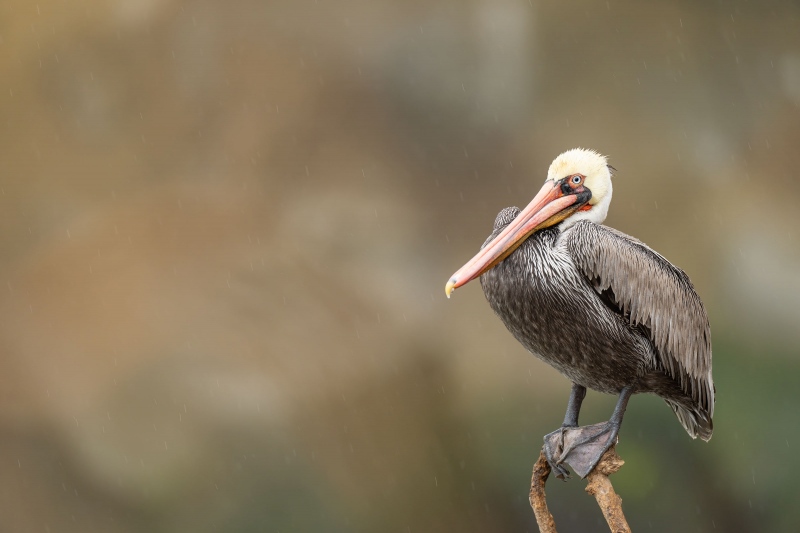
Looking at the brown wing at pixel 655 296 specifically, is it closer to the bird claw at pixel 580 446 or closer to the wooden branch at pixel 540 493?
the bird claw at pixel 580 446

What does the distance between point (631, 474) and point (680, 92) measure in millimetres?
1798

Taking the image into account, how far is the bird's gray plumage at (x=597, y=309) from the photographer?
7.54 ft

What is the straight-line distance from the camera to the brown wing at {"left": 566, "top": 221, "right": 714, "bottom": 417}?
7.66ft

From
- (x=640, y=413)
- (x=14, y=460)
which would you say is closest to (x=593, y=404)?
(x=640, y=413)

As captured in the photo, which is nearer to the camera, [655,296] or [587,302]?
[587,302]

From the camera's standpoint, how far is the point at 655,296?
243cm

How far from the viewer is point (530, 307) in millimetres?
2295

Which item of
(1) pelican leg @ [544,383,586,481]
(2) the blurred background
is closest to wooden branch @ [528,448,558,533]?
(1) pelican leg @ [544,383,586,481]

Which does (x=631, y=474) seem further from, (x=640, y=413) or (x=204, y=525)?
(x=204, y=525)

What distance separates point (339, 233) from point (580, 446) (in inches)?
88.1

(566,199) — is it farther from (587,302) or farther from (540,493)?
(540,493)

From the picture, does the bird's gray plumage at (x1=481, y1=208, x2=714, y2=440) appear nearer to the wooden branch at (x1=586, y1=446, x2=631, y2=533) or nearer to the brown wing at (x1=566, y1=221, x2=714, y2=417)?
the brown wing at (x1=566, y1=221, x2=714, y2=417)

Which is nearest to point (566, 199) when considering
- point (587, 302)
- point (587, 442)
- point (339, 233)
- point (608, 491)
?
point (587, 302)

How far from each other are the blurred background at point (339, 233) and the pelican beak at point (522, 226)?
191 cm
